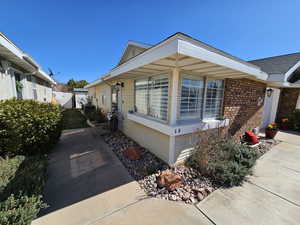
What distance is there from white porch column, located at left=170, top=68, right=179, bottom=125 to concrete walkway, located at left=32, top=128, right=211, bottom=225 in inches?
73.1

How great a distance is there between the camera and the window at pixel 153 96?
3533 mm

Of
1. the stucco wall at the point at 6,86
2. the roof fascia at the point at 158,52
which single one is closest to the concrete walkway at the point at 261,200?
the roof fascia at the point at 158,52

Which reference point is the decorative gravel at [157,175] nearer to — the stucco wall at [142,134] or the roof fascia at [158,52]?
the stucco wall at [142,134]

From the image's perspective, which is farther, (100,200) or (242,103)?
(242,103)

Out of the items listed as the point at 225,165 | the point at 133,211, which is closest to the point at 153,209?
the point at 133,211

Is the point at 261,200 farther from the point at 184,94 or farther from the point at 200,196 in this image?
the point at 184,94

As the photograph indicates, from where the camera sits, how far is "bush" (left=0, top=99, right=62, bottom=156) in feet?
10.8

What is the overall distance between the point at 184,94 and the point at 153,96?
3.49ft

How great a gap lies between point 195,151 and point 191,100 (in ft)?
5.06

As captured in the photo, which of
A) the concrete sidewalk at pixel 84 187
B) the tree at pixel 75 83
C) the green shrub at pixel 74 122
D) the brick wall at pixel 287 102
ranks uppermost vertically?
the tree at pixel 75 83

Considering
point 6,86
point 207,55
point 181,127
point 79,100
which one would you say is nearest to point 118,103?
point 6,86

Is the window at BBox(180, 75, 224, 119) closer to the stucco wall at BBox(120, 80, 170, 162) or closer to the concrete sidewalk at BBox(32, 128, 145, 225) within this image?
the stucco wall at BBox(120, 80, 170, 162)

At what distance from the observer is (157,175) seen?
308cm

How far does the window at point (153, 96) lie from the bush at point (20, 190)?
3.08 metres
